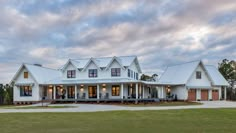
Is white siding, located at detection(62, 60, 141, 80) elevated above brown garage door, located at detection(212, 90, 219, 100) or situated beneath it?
elevated above

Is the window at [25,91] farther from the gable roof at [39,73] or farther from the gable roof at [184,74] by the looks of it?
the gable roof at [184,74]

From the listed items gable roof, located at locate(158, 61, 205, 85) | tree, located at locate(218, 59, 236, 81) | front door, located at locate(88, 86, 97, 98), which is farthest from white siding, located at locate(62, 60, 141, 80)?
tree, located at locate(218, 59, 236, 81)

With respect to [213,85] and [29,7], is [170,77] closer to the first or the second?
[213,85]

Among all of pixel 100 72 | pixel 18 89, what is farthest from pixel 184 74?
pixel 18 89

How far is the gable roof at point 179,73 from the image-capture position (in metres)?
49.2

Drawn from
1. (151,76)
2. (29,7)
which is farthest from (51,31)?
(151,76)

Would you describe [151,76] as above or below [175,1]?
below

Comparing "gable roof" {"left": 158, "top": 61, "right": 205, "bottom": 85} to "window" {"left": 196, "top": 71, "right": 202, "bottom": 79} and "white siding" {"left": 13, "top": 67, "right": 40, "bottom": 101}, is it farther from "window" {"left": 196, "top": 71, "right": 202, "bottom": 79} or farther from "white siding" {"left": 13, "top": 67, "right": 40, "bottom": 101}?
"white siding" {"left": 13, "top": 67, "right": 40, "bottom": 101}

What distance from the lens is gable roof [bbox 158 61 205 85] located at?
4916 cm

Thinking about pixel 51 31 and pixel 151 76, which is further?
pixel 151 76

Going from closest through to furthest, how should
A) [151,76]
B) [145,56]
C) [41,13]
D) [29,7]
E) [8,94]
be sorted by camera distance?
[29,7] → [41,13] → [8,94] → [145,56] → [151,76]

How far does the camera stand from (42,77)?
48844 millimetres

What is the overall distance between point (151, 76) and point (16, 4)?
5820 centimetres

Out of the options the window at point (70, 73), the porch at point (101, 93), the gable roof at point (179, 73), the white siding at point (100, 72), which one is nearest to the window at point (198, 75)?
the gable roof at point (179, 73)
